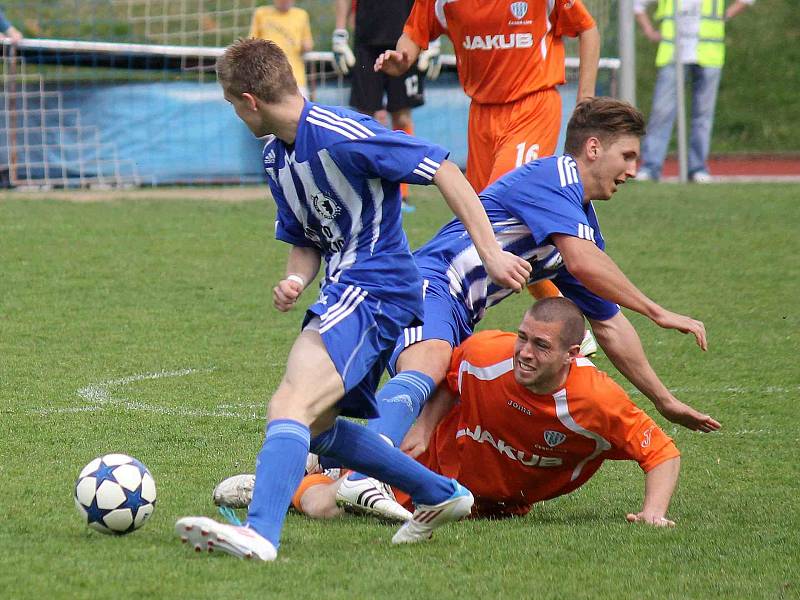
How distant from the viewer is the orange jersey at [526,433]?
→ 451 cm

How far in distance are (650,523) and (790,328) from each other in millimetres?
3843

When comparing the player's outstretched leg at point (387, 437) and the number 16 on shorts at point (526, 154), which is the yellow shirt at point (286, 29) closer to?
the number 16 on shorts at point (526, 154)

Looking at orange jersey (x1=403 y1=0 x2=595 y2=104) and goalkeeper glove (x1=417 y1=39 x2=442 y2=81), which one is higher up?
orange jersey (x1=403 y1=0 x2=595 y2=104)

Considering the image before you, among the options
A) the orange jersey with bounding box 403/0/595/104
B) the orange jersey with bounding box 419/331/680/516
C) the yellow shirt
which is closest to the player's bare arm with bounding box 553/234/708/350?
the orange jersey with bounding box 419/331/680/516

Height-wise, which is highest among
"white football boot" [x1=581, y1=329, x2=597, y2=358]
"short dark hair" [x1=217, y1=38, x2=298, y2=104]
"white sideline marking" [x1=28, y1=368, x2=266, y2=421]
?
"short dark hair" [x1=217, y1=38, x2=298, y2=104]

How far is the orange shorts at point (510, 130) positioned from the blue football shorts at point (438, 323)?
2.29 meters

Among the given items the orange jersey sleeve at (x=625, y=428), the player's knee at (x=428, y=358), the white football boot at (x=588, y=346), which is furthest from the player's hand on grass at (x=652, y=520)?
the white football boot at (x=588, y=346)

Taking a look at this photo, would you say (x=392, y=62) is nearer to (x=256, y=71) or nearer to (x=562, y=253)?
(x=562, y=253)

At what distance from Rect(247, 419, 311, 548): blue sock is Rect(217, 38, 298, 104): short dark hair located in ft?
3.24

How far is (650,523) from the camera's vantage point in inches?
175

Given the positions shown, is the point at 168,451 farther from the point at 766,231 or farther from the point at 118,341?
the point at 766,231

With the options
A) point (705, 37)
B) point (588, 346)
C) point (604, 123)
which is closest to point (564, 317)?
point (604, 123)

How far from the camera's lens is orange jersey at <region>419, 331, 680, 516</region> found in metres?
4.51

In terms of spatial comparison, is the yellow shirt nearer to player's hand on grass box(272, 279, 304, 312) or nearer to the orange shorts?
the orange shorts
